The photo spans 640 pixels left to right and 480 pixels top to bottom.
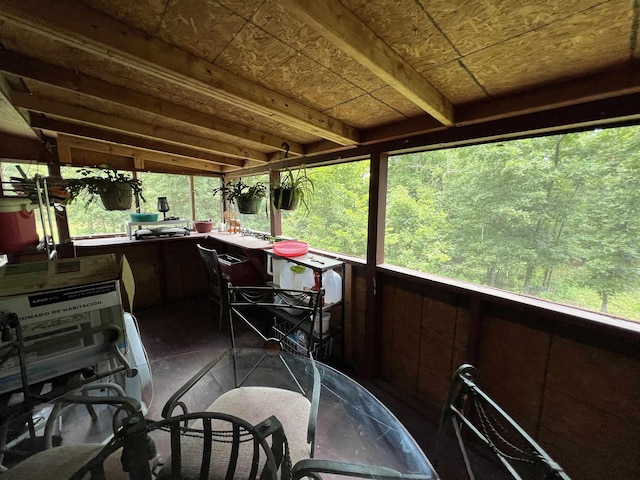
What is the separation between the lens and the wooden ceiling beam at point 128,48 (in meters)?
0.80

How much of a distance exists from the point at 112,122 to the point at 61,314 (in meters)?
1.68

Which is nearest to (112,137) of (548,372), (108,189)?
(108,189)

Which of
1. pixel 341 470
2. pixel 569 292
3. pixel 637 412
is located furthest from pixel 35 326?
pixel 569 292

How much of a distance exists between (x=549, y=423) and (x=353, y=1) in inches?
87.7

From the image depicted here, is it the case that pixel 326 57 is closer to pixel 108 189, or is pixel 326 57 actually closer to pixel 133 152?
pixel 108 189

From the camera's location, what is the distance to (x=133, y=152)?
3143mm

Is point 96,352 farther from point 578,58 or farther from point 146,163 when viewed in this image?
point 146,163

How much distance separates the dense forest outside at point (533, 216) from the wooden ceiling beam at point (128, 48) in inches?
54.0

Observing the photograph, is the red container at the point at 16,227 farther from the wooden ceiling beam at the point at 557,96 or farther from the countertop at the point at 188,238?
the wooden ceiling beam at the point at 557,96

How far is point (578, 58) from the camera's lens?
0.96 metres

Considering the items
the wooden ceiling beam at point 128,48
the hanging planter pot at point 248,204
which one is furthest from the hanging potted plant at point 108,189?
the wooden ceiling beam at point 128,48

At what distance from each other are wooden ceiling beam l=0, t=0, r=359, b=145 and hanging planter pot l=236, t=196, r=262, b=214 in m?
1.00

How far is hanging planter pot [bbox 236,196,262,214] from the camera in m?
2.30

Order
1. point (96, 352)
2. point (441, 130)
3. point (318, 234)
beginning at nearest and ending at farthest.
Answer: point (96, 352), point (441, 130), point (318, 234)
